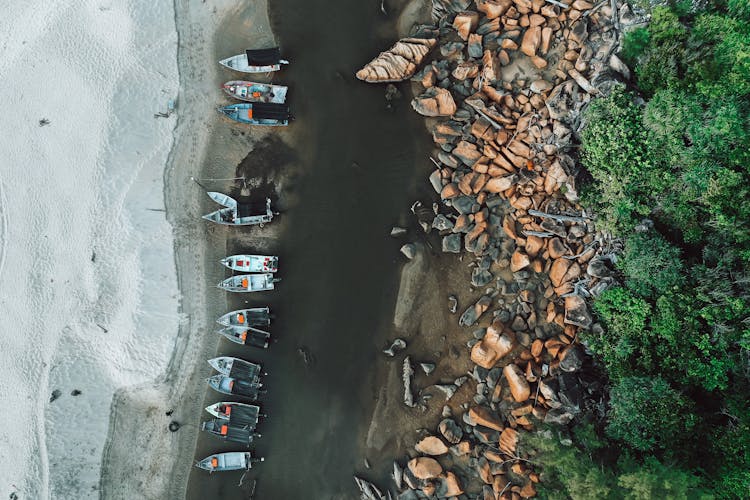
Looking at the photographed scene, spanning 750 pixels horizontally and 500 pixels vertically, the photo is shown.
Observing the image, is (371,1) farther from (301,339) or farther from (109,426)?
(109,426)

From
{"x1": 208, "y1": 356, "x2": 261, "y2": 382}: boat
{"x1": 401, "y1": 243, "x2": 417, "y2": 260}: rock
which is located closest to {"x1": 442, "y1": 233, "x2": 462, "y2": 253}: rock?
{"x1": 401, "y1": 243, "x2": 417, "y2": 260}: rock

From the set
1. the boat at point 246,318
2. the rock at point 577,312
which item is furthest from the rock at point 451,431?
the boat at point 246,318

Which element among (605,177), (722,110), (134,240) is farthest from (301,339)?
(722,110)

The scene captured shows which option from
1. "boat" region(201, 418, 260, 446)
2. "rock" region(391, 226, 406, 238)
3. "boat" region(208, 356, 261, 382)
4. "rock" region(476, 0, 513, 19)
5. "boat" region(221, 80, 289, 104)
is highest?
"rock" region(476, 0, 513, 19)

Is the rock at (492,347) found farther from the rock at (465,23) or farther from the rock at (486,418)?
the rock at (465,23)

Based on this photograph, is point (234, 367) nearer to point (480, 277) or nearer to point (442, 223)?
point (442, 223)

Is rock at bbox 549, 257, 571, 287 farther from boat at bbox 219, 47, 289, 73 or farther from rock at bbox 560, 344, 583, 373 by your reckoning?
boat at bbox 219, 47, 289, 73
